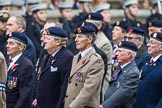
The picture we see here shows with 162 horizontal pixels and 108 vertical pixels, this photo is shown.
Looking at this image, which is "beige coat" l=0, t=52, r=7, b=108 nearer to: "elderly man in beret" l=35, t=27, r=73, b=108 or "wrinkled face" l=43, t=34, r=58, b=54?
"elderly man in beret" l=35, t=27, r=73, b=108

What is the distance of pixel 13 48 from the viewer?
12211 mm

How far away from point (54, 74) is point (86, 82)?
625 mm

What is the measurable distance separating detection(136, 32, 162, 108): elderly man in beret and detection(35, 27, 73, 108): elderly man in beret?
4.04 ft

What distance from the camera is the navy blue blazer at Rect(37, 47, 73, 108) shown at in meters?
11.8

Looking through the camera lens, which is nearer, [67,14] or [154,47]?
[154,47]

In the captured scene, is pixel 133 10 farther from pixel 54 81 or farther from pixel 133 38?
pixel 54 81

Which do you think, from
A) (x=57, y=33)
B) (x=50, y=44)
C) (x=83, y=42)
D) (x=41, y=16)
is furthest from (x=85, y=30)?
(x=41, y=16)

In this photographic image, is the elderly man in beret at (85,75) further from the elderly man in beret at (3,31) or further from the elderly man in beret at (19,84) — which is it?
the elderly man in beret at (3,31)

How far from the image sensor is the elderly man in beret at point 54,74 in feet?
38.8

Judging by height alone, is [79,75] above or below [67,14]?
above

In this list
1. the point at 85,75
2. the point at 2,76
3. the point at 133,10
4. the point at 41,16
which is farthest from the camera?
the point at 133,10

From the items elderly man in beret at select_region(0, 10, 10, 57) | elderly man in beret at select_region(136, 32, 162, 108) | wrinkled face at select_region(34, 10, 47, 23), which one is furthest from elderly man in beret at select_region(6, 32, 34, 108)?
wrinkled face at select_region(34, 10, 47, 23)

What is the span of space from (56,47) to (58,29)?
0.90 feet

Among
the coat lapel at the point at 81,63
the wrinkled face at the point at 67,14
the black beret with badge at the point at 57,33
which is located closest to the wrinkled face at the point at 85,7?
the wrinkled face at the point at 67,14
